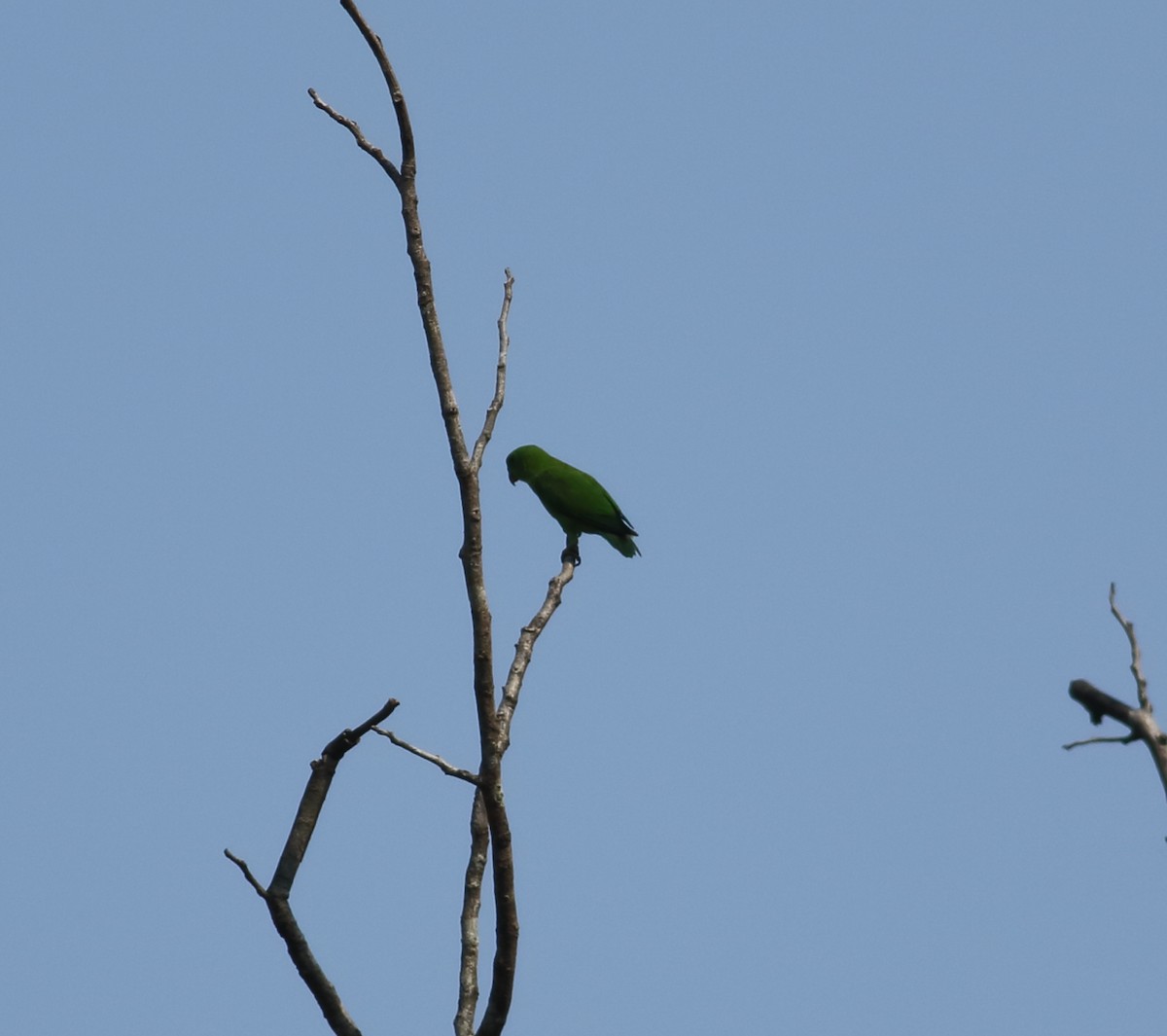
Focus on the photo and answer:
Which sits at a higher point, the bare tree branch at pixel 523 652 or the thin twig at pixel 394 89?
the thin twig at pixel 394 89

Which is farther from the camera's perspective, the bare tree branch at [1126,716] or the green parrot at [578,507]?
the green parrot at [578,507]

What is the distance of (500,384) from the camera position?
6.06m

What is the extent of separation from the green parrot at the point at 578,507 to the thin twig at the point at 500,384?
619 centimetres

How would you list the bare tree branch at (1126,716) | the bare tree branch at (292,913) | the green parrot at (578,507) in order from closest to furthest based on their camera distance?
the bare tree branch at (1126,716) < the bare tree branch at (292,913) < the green parrot at (578,507)

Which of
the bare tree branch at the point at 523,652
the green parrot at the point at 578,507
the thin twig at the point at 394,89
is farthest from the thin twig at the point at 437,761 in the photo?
the green parrot at the point at 578,507

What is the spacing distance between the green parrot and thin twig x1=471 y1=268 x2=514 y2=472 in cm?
619

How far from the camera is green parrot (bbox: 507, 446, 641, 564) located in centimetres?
1298

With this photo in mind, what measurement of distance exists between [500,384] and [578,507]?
23.1ft

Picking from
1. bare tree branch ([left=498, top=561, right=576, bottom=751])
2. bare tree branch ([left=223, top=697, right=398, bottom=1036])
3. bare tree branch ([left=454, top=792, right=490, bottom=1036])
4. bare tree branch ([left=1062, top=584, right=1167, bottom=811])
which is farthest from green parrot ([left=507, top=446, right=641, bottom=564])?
bare tree branch ([left=1062, top=584, right=1167, bottom=811])

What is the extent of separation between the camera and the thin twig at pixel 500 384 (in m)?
5.64

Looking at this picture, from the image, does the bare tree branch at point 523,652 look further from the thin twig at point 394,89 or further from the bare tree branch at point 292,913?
the thin twig at point 394,89

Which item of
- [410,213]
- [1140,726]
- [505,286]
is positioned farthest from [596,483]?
[1140,726]

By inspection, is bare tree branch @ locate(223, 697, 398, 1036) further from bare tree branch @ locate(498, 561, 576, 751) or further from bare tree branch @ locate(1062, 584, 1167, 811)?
bare tree branch @ locate(1062, 584, 1167, 811)

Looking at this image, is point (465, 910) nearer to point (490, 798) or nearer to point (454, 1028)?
point (454, 1028)
